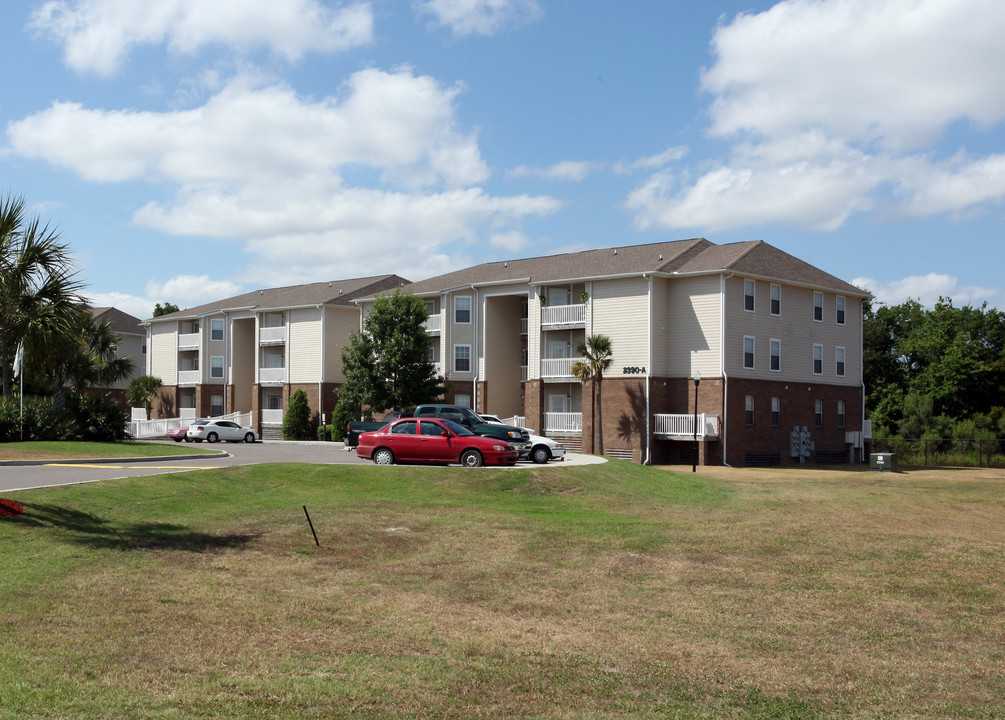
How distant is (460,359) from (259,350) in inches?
660

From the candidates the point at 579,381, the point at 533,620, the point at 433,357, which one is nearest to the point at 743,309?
the point at 579,381

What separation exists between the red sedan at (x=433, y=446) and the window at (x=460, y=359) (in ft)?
83.3

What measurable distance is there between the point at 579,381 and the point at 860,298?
16.7 meters

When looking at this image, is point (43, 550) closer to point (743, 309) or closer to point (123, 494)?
point (123, 494)

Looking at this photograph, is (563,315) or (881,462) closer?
(881,462)

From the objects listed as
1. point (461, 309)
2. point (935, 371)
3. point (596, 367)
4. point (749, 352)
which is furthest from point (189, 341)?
point (935, 371)

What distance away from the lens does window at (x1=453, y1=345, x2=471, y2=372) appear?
168 feet

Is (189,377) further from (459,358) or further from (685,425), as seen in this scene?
(685,425)

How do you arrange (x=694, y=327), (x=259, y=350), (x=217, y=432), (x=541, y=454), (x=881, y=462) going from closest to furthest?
(x=541, y=454) < (x=881, y=462) < (x=694, y=327) < (x=217, y=432) < (x=259, y=350)

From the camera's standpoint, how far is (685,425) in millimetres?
41562

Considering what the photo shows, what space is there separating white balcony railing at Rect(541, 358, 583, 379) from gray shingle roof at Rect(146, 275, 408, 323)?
1347 centimetres

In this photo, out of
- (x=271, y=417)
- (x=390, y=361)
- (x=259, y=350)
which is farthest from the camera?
(x=259, y=350)

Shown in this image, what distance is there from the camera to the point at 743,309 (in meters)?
42.8

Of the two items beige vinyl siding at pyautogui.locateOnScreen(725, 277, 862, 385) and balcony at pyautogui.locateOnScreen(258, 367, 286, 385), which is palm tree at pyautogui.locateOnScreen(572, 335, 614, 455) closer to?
beige vinyl siding at pyautogui.locateOnScreen(725, 277, 862, 385)
